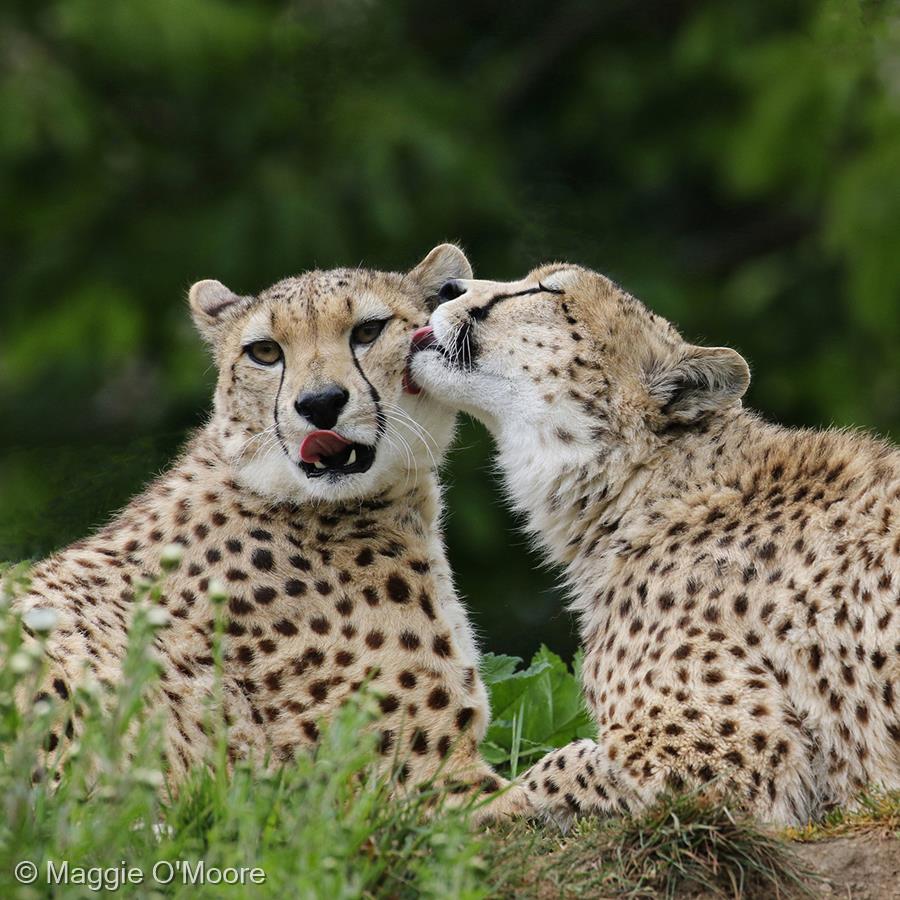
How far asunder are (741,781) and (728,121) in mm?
8585

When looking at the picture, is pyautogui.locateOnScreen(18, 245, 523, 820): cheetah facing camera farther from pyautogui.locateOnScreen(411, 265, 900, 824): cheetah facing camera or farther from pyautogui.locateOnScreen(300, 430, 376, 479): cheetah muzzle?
pyautogui.locateOnScreen(411, 265, 900, 824): cheetah facing camera

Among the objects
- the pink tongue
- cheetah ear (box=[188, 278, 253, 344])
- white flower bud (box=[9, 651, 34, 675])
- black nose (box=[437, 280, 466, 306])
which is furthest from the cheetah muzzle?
white flower bud (box=[9, 651, 34, 675])

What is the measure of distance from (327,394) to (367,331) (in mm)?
393

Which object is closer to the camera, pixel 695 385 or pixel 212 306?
pixel 695 385

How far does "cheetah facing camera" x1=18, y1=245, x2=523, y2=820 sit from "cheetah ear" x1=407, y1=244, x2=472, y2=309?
0.10 metres

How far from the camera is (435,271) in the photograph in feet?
18.4

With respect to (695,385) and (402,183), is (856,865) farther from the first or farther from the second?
(402,183)

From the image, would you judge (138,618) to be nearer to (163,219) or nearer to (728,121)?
(163,219)

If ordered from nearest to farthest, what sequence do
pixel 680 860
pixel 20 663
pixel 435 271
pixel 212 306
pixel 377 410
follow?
pixel 20 663
pixel 680 860
pixel 377 410
pixel 435 271
pixel 212 306

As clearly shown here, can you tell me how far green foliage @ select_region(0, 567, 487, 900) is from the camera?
120 inches

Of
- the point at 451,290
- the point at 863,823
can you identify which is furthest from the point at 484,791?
the point at 451,290

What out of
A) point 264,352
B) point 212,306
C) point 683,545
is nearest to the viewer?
point 683,545

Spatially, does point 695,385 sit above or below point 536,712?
above

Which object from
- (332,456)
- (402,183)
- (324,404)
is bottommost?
(332,456)
